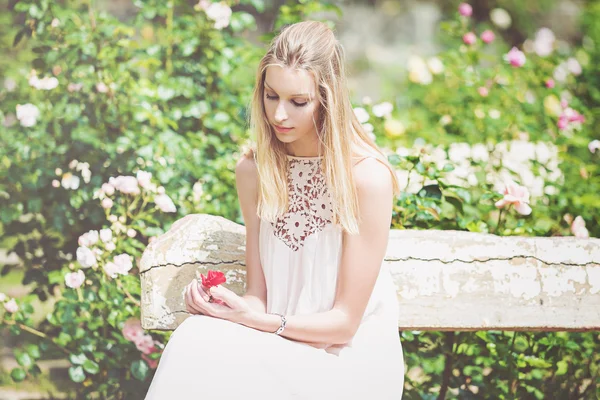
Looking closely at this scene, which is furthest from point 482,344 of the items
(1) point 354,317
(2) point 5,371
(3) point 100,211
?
(2) point 5,371

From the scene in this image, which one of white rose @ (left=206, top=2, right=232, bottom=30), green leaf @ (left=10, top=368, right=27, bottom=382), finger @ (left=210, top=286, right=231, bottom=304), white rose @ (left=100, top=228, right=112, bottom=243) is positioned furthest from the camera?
white rose @ (left=206, top=2, right=232, bottom=30)

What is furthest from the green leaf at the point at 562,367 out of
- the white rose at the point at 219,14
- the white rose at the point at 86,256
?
the white rose at the point at 219,14

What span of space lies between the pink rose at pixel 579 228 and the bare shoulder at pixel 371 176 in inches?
40.6

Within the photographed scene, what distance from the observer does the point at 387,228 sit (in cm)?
227

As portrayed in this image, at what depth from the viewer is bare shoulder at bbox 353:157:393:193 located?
7.32 feet

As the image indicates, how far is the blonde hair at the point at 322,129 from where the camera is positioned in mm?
2152

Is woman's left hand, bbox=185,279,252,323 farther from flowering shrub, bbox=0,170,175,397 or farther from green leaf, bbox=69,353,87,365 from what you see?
green leaf, bbox=69,353,87,365

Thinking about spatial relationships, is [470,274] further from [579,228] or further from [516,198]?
[579,228]

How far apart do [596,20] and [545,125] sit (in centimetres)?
141

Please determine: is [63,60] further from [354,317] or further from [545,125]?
[545,125]

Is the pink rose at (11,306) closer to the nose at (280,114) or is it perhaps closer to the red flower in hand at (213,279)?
the red flower in hand at (213,279)

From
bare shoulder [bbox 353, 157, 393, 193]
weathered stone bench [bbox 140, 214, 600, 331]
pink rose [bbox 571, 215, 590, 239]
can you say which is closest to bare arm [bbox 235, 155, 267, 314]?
weathered stone bench [bbox 140, 214, 600, 331]

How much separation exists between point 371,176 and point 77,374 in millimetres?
1434

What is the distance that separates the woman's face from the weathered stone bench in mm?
519
